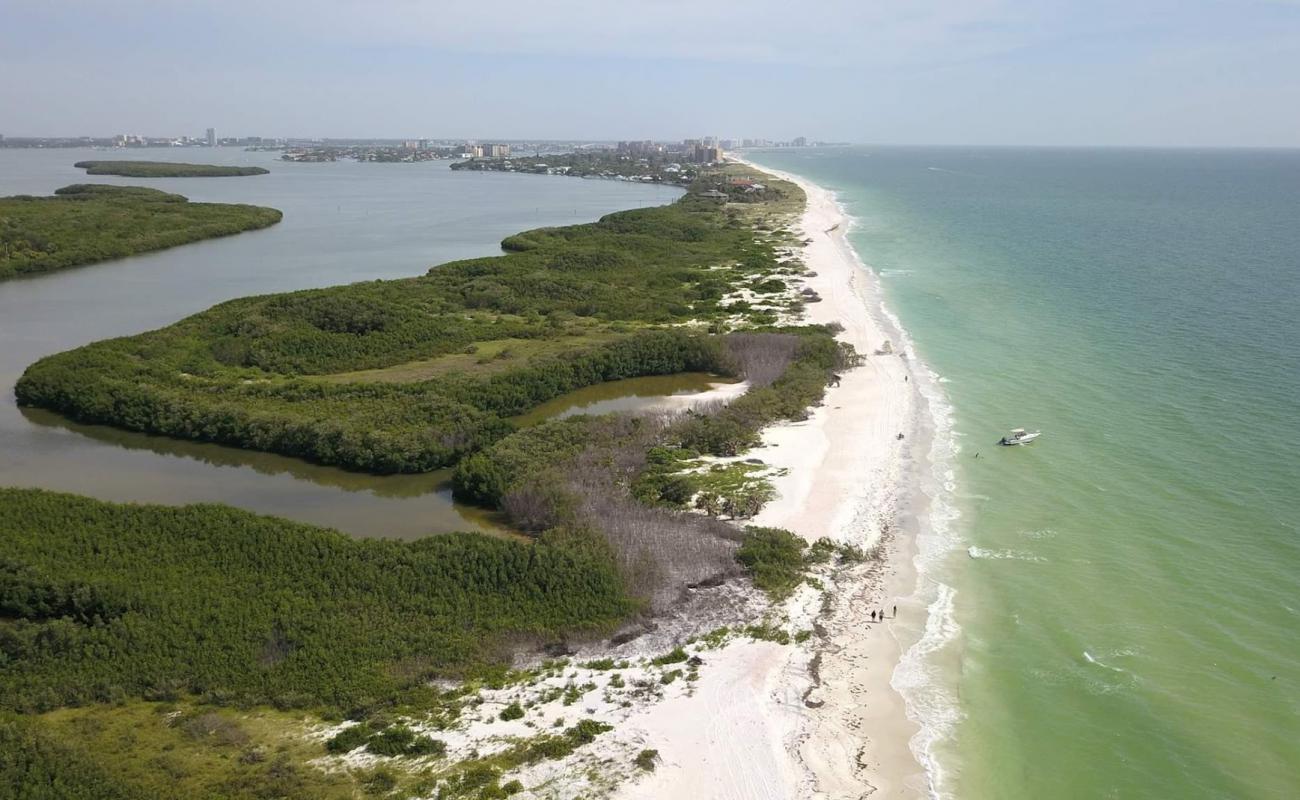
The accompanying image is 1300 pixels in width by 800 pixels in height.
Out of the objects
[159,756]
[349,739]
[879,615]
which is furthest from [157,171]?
[879,615]

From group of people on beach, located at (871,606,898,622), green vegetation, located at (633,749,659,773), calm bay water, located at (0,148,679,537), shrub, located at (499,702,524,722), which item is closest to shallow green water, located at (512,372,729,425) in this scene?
calm bay water, located at (0,148,679,537)

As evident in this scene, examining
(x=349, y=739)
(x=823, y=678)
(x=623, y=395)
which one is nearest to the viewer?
(x=349, y=739)

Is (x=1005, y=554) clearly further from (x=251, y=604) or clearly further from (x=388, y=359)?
(x=388, y=359)

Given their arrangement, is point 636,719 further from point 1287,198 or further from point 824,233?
point 1287,198

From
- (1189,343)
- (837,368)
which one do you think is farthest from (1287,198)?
(837,368)

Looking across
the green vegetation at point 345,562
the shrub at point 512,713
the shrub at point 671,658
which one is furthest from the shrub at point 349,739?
the shrub at point 671,658
